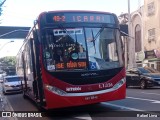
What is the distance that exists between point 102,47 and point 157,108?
109 inches

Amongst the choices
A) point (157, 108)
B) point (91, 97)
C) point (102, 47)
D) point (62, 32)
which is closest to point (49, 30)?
point (62, 32)

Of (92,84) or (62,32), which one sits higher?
(62,32)

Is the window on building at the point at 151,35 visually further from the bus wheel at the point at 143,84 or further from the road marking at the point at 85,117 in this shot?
the road marking at the point at 85,117

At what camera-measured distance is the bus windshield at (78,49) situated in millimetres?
9977

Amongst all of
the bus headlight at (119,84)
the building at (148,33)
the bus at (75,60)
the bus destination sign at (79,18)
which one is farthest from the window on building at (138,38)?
the bus at (75,60)

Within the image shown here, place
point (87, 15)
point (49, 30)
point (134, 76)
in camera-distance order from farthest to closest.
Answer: point (134, 76), point (87, 15), point (49, 30)

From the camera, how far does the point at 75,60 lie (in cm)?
1007

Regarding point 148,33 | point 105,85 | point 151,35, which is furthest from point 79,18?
point 148,33

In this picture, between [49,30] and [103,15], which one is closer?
[49,30]

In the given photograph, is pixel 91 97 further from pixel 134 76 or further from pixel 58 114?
pixel 134 76

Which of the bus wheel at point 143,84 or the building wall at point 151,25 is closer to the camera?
the bus wheel at point 143,84

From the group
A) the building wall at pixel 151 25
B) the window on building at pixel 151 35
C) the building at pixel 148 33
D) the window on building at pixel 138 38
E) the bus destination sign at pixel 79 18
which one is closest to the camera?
the bus destination sign at pixel 79 18

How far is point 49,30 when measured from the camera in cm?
1006

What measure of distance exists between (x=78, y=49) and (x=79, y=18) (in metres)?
1.07
